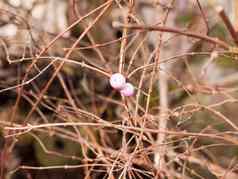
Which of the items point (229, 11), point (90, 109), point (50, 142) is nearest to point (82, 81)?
point (90, 109)

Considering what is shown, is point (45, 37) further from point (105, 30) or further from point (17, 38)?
point (105, 30)

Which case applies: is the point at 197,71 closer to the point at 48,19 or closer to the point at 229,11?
the point at 229,11

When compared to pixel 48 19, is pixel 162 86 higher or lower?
lower

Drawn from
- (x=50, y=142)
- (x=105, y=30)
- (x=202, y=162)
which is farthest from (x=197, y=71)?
(x=202, y=162)

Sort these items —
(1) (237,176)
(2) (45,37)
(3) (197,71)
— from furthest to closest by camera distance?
(3) (197,71) < (2) (45,37) < (1) (237,176)

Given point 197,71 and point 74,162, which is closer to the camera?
point 74,162

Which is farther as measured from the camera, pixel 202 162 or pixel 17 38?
pixel 17 38

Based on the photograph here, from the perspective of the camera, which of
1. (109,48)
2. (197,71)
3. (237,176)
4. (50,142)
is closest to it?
(237,176)

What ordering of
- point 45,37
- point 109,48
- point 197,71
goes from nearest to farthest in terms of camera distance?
point 45,37
point 109,48
point 197,71

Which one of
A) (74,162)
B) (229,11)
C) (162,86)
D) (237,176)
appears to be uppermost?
(229,11)
